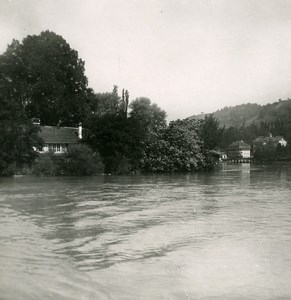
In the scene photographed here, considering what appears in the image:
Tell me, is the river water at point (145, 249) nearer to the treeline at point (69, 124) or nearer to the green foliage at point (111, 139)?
the treeline at point (69, 124)

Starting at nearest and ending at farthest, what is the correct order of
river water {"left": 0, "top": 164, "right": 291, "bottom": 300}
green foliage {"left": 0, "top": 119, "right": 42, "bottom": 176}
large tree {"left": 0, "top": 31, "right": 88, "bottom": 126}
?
river water {"left": 0, "top": 164, "right": 291, "bottom": 300}, green foliage {"left": 0, "top": 119, "right": 42, "bottom": 176}, large tree {"left": 0, "top": 31, "right": 88, "bottom": 126}

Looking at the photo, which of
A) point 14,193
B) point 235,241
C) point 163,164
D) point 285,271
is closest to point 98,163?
point 163,164

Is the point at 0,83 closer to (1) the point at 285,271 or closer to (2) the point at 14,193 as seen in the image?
(2) the point at 14,193

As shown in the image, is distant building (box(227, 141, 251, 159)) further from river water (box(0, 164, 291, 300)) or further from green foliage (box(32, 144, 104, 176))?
river water (box(0, 164, 291, 300))

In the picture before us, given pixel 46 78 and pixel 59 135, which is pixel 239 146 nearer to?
pixel 59 135

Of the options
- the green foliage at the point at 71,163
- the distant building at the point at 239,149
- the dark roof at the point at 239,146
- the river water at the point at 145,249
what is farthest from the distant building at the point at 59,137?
the dark roof at the point at 239,146

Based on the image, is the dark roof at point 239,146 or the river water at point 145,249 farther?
the dark roof at point 239,146

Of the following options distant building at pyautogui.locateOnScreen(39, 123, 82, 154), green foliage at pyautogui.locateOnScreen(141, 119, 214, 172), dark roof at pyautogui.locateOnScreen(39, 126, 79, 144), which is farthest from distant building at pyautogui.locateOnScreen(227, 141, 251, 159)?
distant building at pyautogui.locateOnScreen(39, 123, 82, 154)
